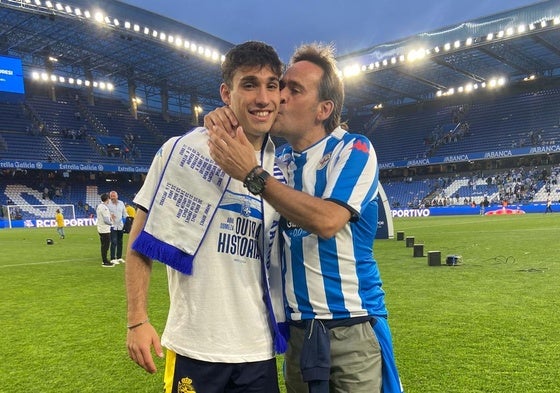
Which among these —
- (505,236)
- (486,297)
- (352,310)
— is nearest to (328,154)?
(352,310)

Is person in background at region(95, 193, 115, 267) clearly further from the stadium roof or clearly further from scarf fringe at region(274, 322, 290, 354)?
the stadium roof

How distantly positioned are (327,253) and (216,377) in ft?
2.37

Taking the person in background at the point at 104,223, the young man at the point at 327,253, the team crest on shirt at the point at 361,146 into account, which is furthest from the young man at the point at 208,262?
the person in background at the point at 104,223

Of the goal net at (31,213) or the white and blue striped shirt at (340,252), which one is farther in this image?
the goal net at (31,213)

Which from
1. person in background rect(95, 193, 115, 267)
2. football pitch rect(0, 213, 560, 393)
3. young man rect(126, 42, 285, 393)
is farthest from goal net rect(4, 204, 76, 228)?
young man rect(126, 42, 285, 393)

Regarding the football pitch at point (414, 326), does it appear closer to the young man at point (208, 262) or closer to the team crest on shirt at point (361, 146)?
the young man at point (208, 262)

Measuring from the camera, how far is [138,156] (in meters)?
47.5

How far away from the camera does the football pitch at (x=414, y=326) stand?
395cm

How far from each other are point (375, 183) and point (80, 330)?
A: 5115mm

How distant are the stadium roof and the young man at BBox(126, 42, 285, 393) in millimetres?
31697

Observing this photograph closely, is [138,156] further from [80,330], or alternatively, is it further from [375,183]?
[375,183]

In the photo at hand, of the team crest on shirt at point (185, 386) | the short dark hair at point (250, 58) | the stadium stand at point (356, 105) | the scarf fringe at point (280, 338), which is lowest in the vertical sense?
the team crest on shirt at point (185, 386)

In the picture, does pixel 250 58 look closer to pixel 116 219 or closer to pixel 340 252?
pixel 340 252

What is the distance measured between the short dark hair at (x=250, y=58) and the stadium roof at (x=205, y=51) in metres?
31.5
